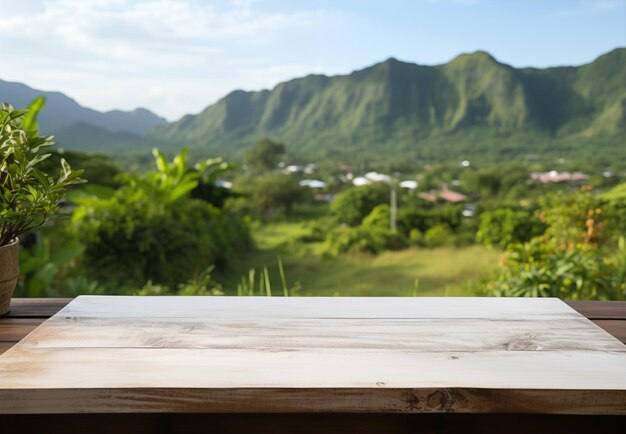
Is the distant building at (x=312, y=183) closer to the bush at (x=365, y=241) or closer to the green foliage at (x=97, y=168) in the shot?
the bush at (x=365, y=241)

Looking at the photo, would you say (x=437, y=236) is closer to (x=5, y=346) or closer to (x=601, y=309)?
(x=601, y=309)

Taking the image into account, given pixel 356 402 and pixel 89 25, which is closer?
pixel 356 402

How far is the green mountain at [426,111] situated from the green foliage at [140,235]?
33.8 feet

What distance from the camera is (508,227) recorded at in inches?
298

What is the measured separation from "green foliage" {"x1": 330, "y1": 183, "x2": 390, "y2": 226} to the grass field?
46.5 inches

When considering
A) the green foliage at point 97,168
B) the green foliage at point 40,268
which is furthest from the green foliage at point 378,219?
the green foliage at point 40,268

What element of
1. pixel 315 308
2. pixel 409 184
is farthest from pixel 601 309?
pixel 409 184

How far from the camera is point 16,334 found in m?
0.86

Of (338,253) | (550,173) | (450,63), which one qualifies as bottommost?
(338,253)

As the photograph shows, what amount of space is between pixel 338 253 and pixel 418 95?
1068cm

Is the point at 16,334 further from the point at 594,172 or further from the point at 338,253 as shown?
the point at 594,172

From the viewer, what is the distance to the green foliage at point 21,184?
3.03ft

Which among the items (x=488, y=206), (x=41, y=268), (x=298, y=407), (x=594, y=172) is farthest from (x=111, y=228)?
(x=594, y=172)
